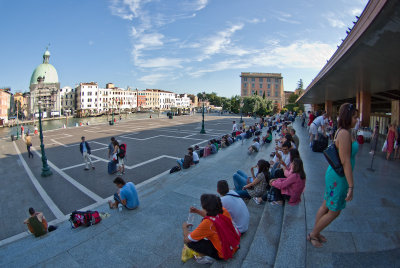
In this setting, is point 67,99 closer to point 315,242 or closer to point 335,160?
point 315,242

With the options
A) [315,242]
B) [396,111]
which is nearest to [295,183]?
[315,242]

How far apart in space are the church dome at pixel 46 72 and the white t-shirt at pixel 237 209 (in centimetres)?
13229

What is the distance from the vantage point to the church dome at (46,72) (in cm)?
10944

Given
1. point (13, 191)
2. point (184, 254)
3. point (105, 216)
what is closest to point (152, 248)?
point (184, 254)

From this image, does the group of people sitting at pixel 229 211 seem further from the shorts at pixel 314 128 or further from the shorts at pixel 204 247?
the shorts at pixel 314 128

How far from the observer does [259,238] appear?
10.5 ft

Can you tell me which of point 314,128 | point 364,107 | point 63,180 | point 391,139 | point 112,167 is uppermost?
point 364,107

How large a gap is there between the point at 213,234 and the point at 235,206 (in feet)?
2.22

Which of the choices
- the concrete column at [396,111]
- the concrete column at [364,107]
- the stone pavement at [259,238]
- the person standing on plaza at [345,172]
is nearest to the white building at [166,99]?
the concrete column at [396,111]


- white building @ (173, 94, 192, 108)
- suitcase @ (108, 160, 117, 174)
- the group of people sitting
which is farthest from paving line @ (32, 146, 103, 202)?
white building @ (173, 94, 192, 108)

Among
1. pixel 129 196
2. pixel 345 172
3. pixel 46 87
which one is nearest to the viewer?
pixel 345 172

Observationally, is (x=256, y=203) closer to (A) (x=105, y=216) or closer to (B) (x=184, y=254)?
(B) (x=184, y=254)

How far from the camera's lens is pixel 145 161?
1270 centimetres

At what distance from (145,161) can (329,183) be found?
11282mm
